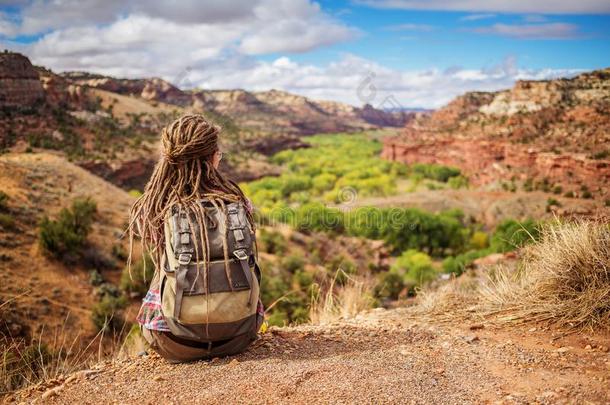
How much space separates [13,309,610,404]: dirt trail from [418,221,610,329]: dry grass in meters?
0.20

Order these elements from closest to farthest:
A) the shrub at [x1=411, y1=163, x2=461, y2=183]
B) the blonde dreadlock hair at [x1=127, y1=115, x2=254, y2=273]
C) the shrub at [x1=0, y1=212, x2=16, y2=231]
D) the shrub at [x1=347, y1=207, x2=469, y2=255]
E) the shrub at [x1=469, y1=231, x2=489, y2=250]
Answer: the blonde dreadlock hair at [x1=127, y1=115, x2=254, y2=273], the shrub at [x1=0, y1=212, x2=16, y2=231], the shrub at [x1=469, y1=231, x2=489, y2=250], the shrub at [x1=347, y1=207, x2=469, y2=255], the shrub at [x1=411, y1=163, x2=461, y2=183]

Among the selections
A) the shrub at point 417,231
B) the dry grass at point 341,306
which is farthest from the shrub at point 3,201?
the shrub at point 417,231

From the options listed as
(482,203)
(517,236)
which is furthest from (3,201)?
(482,203)

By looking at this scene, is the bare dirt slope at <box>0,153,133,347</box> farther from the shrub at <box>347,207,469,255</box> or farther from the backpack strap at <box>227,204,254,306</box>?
the shrub at <box>347,207,469,255</box>

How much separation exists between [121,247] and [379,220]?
1737cm

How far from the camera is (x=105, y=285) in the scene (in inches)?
471

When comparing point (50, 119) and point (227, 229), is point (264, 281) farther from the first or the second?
point (50, 119)

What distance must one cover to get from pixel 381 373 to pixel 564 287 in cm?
173

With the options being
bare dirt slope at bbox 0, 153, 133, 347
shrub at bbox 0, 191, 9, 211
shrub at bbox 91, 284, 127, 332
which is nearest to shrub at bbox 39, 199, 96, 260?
bare dirt slope at bbox 0, 153, 133, 347

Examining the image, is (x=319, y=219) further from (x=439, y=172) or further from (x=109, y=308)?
(x=439, y=172)

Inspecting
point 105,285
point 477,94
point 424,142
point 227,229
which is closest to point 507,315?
point 227,229

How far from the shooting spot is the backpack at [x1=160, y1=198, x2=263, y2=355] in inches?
112

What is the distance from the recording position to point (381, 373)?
9.30 ft

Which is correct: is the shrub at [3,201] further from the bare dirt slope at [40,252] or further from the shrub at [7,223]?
the shrub at [7,223]
